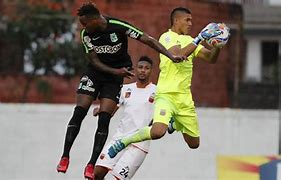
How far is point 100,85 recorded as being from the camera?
13039 mm

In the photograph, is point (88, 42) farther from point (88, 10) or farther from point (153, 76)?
point (153, 76)

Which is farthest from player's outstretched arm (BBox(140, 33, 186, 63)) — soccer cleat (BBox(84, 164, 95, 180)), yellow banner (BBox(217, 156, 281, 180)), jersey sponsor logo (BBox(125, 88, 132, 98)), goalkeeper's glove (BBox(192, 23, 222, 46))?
yellow banner (BBox(217, 156, 281, 180))

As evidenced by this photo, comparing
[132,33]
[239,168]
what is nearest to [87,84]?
[132,33]

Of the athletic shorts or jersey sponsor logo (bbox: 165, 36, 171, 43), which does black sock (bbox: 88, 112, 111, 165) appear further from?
jersey sponsor logo (bbox: 165, 36, 171, 43)

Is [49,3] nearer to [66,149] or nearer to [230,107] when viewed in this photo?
[230,107]

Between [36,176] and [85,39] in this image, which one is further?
[36,176]

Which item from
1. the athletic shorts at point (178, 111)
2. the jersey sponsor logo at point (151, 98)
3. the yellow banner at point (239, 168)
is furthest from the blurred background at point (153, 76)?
the athletic shorts at point (178, 111)

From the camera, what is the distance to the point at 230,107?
19.2 meters

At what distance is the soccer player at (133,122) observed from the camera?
13969mm

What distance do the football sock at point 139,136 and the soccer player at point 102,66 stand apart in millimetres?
468

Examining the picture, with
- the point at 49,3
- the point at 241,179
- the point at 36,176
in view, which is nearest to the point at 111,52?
the point at 241,179

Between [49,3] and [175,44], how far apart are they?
8743 millimetres

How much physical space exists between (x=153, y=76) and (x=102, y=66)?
585 centimetres

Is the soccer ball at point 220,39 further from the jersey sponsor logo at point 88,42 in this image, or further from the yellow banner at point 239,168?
the yellow banner at point 239,168
